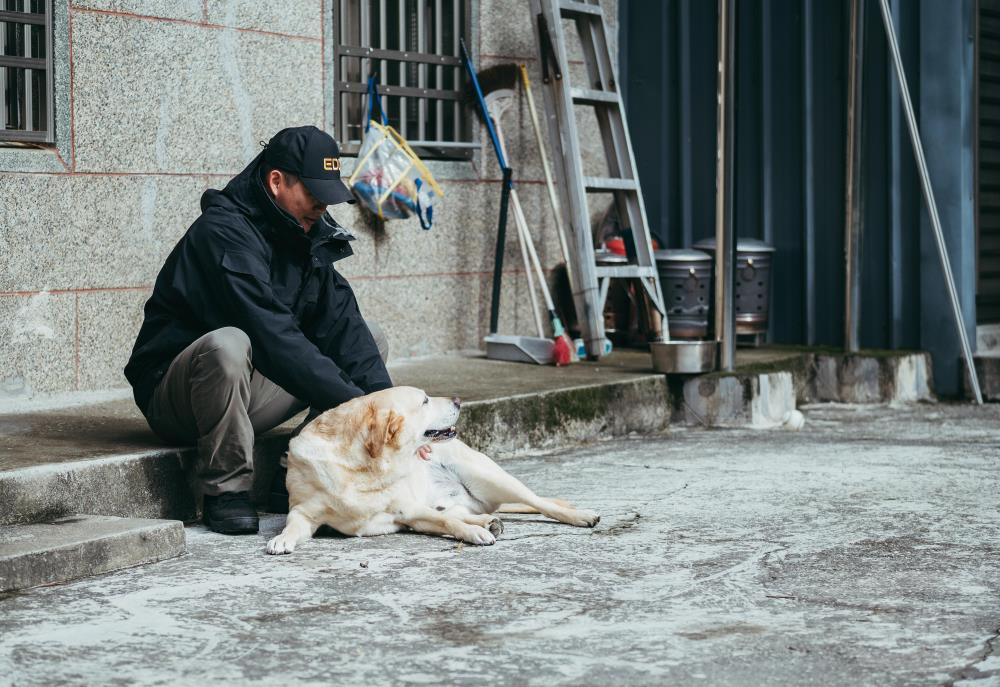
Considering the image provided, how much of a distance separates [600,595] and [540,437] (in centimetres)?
290

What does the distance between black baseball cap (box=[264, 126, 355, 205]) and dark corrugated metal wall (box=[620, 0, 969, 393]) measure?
12.8ft

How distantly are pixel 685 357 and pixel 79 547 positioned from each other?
417cm

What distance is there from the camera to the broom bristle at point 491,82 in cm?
843

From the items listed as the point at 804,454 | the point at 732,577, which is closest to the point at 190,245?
the point at 732,577

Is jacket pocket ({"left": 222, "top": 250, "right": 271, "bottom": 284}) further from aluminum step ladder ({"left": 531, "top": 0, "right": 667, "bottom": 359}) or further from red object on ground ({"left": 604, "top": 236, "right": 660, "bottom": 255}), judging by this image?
red object on ground ({"left": 604, "top": 236, "right": 660, "bottom": 255})

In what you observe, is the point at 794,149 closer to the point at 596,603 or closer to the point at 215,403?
the point at 215,403

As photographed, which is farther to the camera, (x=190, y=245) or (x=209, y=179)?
(x=209, y=179)

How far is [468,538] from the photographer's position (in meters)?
4.66

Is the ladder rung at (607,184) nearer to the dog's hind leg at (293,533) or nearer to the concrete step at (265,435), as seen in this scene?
the concrete step at (265,435)

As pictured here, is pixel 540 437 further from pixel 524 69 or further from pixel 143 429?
pixel 524 69

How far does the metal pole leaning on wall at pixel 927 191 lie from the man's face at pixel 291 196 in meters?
4.37

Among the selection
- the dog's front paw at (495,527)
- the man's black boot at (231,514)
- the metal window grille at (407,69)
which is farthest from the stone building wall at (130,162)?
the dog's front paw at (495,527)

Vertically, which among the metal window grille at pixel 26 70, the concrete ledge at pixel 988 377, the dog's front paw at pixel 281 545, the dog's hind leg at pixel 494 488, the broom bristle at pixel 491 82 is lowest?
the dog's front paw at pixel 281 545

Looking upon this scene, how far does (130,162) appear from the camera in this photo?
6555 millimetres
